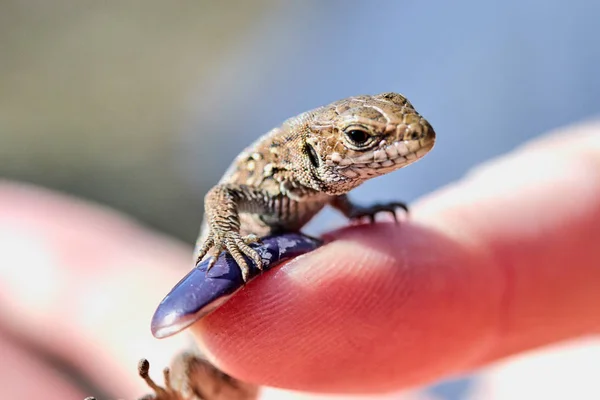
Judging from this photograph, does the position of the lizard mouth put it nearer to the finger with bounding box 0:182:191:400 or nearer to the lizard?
the lizard

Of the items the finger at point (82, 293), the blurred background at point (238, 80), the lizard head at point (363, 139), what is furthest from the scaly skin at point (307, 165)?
the blurred background at point (238, 80)

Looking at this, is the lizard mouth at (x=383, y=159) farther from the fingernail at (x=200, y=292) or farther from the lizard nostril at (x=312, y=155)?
the fingernail at (x=200, y=292)

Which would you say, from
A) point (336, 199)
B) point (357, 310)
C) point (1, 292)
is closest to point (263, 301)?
point (357, 310)

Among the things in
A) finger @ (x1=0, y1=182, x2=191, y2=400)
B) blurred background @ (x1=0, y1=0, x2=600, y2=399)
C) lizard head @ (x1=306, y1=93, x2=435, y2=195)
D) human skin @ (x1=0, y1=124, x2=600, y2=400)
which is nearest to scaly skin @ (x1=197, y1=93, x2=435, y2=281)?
lizard head @ (x1=306, y1=93, x2=435, y2=195)

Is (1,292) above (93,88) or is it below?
below

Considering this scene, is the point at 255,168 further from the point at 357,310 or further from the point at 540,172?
the point at 540,172

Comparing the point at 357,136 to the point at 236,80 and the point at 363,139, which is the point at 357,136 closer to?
the point at 363,139
